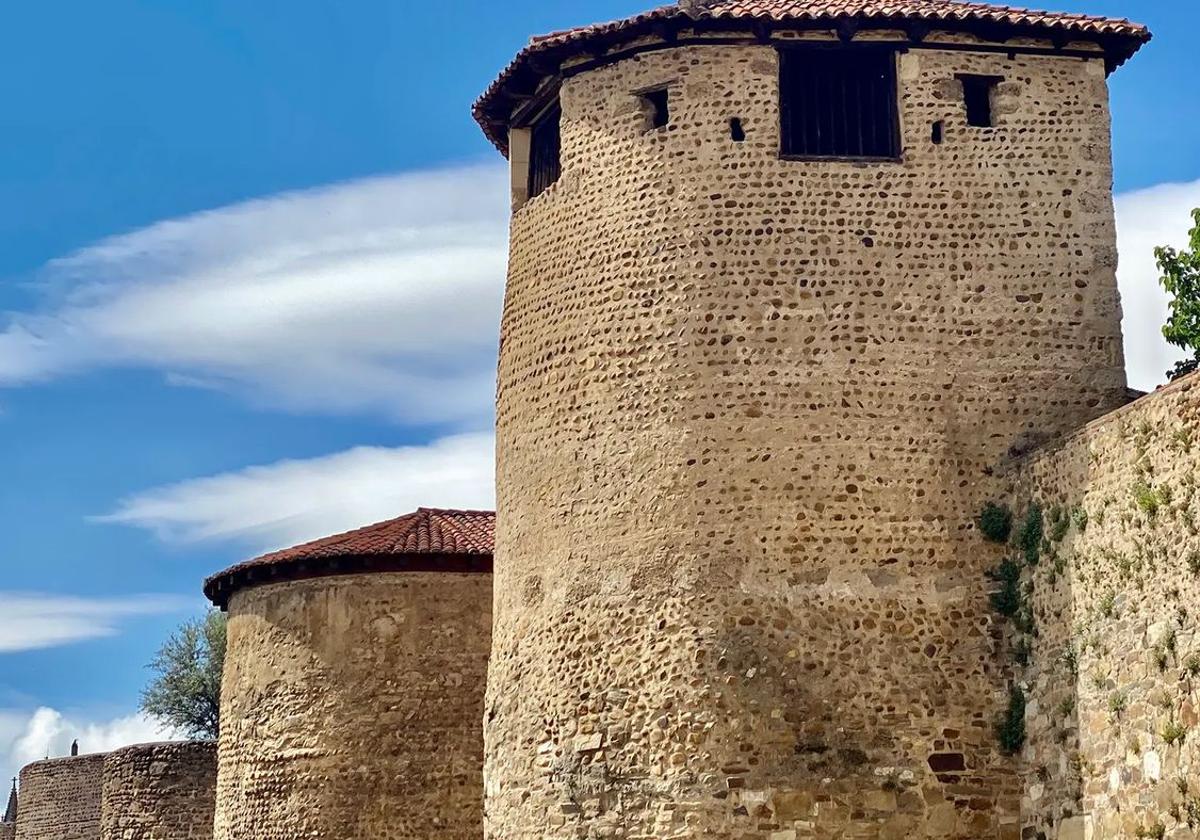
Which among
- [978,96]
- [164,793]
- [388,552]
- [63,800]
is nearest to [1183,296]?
[978,96]

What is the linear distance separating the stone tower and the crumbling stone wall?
11252 millimetres

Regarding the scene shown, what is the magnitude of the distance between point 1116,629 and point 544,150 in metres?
7.79

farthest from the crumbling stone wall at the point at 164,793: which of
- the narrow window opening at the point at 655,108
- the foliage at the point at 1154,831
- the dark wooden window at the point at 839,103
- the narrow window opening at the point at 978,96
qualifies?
the foliage at the point at 1154,831

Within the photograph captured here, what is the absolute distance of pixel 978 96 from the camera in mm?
17156

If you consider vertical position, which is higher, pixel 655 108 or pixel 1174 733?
pixel 655 108

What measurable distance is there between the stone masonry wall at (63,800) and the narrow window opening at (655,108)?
20033 mm

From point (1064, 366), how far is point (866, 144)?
269cm

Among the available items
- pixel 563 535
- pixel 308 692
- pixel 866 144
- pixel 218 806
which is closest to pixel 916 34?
pixel 866 144

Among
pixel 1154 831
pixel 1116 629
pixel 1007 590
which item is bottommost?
pixel 1154 831

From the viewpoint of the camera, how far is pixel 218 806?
2331cm

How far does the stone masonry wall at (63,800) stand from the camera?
107 feet

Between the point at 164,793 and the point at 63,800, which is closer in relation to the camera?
the point at 164,793

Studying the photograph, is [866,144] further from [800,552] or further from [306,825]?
[306,825]

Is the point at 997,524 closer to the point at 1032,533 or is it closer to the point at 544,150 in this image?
the point at 1032,533
